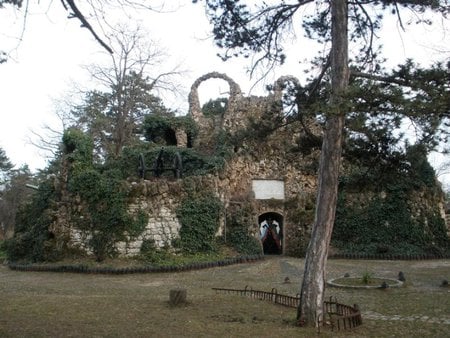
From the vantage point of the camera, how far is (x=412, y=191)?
2086 centimetres

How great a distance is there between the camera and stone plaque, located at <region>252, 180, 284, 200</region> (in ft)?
72.3

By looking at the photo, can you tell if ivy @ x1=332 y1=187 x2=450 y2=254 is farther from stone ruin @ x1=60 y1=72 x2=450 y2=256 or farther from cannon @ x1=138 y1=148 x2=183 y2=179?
cannon @ x1=138 y1=148 x2=183 y2=179

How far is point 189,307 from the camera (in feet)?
28.9

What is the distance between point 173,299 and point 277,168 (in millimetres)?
14567

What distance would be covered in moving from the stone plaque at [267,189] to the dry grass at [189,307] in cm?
734

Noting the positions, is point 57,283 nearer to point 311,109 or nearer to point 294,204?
point 311,109

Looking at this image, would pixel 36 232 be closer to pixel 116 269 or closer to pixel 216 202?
pixel 116 269

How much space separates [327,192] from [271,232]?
580 inches

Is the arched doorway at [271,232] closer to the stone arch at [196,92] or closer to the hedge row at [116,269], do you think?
the hedge row at [116,269]

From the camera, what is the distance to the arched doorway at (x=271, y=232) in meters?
22.0

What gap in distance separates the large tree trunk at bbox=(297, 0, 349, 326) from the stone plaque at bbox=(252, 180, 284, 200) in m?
14.2

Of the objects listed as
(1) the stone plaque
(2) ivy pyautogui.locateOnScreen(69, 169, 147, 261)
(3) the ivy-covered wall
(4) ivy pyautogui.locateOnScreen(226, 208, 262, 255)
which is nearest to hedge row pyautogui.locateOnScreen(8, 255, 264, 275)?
(2) ivy pyautogui.locateOnScreen(69, 169, 147, 261)

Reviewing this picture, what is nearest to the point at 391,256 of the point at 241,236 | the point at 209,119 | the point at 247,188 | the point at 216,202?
the point at 241,236

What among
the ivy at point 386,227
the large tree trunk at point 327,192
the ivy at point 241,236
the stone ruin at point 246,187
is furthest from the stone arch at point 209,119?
the large tree trunk at point 327,192
